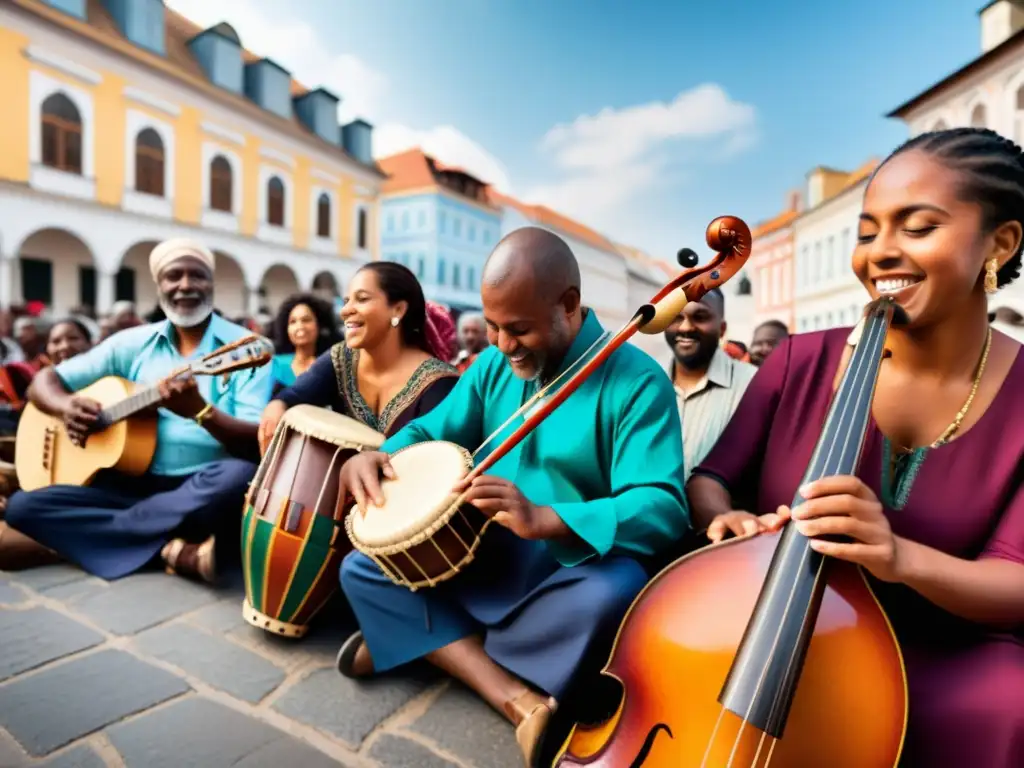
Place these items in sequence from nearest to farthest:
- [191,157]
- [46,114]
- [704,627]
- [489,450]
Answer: [704,627]
[489,450]
[46,114]
[191,157]

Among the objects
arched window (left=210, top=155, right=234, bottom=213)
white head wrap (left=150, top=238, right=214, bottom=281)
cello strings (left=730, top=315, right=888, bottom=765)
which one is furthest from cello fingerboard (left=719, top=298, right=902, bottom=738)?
arched window (left=210, top=155, right=234, bottom=213)

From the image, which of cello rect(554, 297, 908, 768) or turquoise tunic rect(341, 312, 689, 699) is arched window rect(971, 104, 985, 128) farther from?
cello rect(554, 297, 908, 768)

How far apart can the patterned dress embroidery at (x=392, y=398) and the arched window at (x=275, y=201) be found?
1837cm

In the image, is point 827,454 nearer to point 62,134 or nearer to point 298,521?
point 298,521

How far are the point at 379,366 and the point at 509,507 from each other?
62.1 inches

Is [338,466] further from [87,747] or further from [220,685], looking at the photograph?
[87,747]

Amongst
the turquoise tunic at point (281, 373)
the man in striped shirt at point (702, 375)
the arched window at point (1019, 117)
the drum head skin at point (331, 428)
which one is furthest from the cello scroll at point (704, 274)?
the arched window at point (1019, 117)

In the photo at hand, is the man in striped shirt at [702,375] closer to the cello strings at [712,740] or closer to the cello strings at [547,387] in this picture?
the cello strings at [547,387]

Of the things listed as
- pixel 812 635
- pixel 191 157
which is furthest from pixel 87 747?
pixel 191 157

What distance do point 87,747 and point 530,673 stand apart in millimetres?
1298

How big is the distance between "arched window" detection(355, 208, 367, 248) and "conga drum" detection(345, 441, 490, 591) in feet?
72.9

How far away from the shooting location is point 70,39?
551 inches

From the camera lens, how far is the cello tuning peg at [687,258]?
5.46ft

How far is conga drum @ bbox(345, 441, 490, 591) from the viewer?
1.79m
